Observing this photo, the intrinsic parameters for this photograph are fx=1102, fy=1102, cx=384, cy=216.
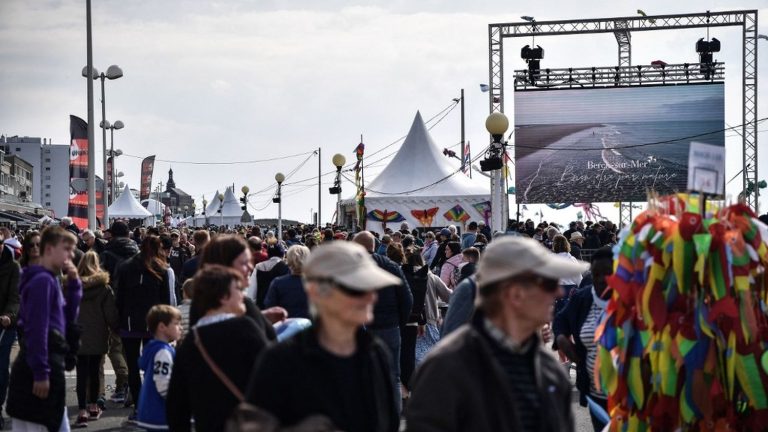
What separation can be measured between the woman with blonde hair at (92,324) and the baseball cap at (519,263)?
659 cm

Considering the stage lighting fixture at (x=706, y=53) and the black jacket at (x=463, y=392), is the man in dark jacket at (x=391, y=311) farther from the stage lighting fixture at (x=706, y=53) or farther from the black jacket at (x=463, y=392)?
the stage lighting fixture at (x=706, y=53)

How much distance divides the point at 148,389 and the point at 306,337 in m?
2.81

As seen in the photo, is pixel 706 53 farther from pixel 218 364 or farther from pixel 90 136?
pixel 218 364

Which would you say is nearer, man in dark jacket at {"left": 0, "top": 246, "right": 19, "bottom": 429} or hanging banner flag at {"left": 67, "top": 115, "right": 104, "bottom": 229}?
man in dark jacket at {"left": 0, "top": 246, "right": 19, "bottom": 429}

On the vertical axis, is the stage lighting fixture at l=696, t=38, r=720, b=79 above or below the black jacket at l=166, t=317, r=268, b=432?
above

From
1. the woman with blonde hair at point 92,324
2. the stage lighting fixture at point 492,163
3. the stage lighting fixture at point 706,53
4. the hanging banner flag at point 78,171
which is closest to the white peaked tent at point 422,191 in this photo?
the stage lighting fixture at point 706,53

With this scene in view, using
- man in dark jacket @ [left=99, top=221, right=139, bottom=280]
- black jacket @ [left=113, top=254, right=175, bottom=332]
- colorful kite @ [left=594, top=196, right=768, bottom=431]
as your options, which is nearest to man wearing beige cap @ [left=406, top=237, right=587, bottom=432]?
colorful kite @ [left=594, top=196, right=768, bottom=431]

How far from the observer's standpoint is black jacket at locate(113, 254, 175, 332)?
921cm

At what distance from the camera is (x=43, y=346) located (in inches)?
247

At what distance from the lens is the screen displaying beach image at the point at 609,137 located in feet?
109

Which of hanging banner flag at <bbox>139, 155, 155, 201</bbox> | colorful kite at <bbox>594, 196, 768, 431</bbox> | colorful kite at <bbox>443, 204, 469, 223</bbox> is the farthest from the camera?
hanging banner flag at <bbox>139, 155, 155, 201</bbox>

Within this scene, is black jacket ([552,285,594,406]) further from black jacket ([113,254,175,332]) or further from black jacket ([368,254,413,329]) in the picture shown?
black jacket ([113,254,175,332])

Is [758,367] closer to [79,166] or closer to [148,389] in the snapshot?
[148,389]

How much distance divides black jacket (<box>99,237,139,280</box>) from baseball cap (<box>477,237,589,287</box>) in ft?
27.3
